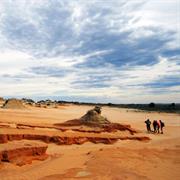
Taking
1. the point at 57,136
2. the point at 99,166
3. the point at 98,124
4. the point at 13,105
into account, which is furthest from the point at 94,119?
the point at 13,105

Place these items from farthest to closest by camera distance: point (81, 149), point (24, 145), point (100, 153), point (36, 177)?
point (81, 149)
point (100, 153)
point (24, 145)
point (36, 177)

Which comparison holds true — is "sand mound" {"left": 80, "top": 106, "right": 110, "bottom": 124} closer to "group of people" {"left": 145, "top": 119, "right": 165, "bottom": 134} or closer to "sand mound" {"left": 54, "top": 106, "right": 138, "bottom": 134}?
"sand mound" {"left": 54, "top": 106, "right": 138, "bottom": 134}

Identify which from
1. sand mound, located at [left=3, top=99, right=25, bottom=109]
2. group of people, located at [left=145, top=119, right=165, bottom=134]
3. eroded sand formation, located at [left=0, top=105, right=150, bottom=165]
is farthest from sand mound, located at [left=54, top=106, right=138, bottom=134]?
sand mound, located at [left=3, top=99, right=25, bottom=109]

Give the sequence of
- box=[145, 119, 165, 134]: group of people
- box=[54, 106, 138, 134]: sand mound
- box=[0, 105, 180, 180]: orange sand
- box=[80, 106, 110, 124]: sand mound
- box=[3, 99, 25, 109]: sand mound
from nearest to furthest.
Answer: box=[0, 105, 180, 180]: orange sand
box=[54, 106, 138, 134]: sand mound
box=[80, 106, 110, 124]: sand mound
box=[145, 119, 165, 134]: group of people
box=[3, 99, 25, 109]: sand mound

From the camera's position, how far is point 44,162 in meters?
13.8

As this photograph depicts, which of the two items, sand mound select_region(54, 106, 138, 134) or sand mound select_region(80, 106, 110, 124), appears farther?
sand mound select_region(80, 106, 110, 124)

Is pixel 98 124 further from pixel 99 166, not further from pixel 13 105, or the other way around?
pixel 13 105

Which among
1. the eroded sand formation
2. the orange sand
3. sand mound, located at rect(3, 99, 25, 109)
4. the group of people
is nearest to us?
the orange sand

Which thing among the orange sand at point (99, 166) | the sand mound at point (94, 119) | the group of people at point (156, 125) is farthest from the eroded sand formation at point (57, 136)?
the group of people at point (156, 125)

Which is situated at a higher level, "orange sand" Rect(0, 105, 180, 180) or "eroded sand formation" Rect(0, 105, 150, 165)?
"eroded sand formation" Rect(0, 105, 150, 165)

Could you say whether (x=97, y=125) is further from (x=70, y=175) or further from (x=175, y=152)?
(x=70, y=175)

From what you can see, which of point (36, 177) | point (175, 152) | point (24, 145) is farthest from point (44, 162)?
point (175, 152)

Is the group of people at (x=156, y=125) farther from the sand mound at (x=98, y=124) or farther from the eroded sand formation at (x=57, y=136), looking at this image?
the eroded sand formation at (x=57, y=136)

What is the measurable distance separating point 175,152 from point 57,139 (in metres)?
5.88
